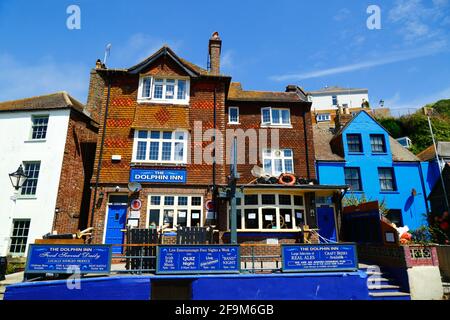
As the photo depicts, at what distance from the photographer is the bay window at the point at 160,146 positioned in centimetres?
1459

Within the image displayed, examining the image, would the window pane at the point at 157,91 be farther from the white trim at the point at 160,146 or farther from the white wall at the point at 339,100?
the white wall at the point at 339,100

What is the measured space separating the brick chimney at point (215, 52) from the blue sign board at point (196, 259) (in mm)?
11358

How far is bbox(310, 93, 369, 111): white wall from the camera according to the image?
55.4m

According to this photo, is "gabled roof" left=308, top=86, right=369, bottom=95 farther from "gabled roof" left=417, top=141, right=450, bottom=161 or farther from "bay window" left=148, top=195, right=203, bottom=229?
"bay window" left=148, top=195, right=203, bottom=229

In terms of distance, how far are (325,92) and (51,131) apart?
52.7 meters

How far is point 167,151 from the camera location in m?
14.8

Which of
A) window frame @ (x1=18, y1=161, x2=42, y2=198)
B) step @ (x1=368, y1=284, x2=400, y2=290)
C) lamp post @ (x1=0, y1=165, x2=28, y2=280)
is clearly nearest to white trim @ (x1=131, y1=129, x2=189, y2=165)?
lamp post @ (x1=0, y1=165, x2=28, y2=280)

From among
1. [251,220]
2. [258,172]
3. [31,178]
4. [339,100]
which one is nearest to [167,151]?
[258,172]

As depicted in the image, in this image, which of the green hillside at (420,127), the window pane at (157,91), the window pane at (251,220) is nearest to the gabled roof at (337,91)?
the green hillside at (420,127)

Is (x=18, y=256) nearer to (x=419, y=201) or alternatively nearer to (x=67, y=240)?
(x=67, y=240)

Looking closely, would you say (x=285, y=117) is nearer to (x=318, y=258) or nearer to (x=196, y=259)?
(x=318, y=258)

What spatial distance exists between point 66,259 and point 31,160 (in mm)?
10360

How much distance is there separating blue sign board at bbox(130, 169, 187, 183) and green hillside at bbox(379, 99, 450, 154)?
28.7m

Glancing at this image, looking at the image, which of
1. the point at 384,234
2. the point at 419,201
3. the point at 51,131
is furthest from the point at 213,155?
the point at 419,201
